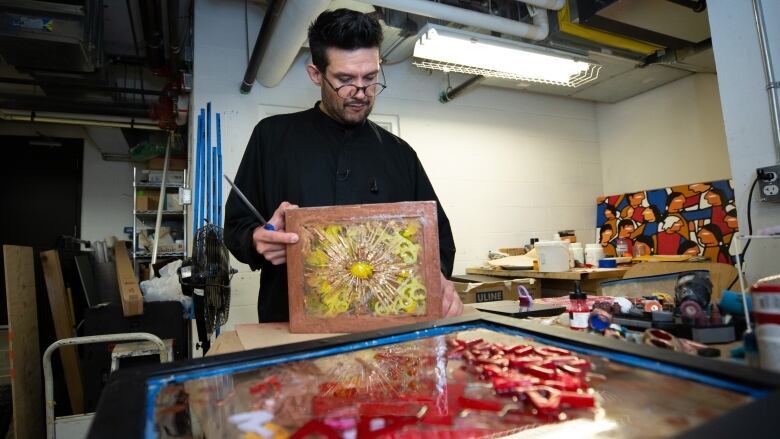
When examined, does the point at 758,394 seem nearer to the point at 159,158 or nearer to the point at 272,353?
the point at 272,353

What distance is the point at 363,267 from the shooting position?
40.4 inches

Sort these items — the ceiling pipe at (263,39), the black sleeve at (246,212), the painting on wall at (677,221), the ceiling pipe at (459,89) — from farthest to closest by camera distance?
the ceiling pipe at (459,89), the painting on wall at (677,221), the ceiling pipe at (263,39), the black sleeve at (246,212)

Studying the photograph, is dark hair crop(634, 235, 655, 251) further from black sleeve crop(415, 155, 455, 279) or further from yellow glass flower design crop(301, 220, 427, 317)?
yellow glass flower design crop(301, 220, 427, 317)

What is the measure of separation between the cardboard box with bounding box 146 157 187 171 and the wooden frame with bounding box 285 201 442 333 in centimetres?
407

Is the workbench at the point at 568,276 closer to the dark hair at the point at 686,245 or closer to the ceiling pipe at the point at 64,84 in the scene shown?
the dark hair at the point at 686,245

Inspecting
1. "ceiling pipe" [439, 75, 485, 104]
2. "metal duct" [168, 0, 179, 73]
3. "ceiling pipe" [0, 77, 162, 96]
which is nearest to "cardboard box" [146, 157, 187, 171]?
"ceiling pipe" [0, 77, 162, 96]

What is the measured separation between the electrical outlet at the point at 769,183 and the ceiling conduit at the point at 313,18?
1.35 meters

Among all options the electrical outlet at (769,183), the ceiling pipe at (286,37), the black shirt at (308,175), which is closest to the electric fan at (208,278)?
the black shirt at (308,175)

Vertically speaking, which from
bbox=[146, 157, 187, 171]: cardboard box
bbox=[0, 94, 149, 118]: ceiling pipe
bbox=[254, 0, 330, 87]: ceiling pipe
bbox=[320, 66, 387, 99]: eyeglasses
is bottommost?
bbox=[320, 66, 387, 99]: eyeglasses

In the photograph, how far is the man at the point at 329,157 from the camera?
4.36 feet

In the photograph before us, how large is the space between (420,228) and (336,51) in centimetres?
69

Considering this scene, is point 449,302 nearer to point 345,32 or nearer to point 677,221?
point 345,32

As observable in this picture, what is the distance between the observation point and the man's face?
133 centimetres

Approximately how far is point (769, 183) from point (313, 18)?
209cm
